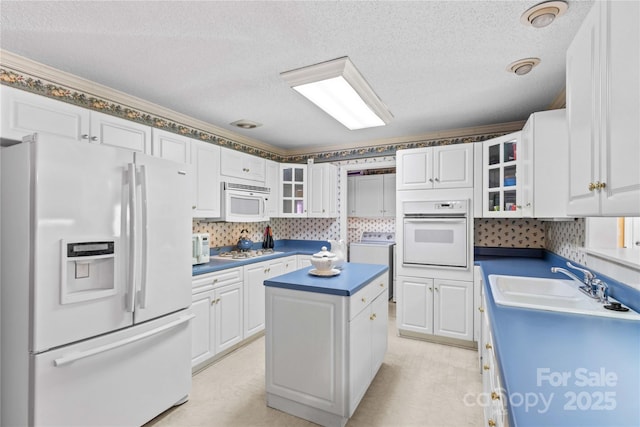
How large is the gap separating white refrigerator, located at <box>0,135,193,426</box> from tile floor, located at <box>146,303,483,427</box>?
31 centimetres

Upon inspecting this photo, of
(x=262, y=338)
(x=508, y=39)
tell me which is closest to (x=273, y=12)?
(x=508, y=39)

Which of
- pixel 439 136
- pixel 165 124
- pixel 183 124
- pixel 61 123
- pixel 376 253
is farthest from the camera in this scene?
pixel 376 253

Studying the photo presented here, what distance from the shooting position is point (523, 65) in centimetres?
211

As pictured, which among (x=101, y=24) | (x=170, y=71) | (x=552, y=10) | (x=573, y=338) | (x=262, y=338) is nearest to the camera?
(x=573, y=338)

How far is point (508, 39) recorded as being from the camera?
1818 mm

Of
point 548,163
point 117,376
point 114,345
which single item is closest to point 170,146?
point 114,345

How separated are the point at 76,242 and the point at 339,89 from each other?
6.14 ft

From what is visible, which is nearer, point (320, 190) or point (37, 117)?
point (37, 117)

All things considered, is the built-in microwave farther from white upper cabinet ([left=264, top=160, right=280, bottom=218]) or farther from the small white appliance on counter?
the small white appliance on counter

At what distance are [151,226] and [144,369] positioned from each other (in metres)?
0.90

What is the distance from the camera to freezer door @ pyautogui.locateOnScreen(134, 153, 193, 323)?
1925 mm

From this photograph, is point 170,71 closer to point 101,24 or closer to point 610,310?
point 101,24

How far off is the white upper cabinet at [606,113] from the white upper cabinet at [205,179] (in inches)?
110

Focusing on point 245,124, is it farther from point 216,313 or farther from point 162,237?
point 216,313
